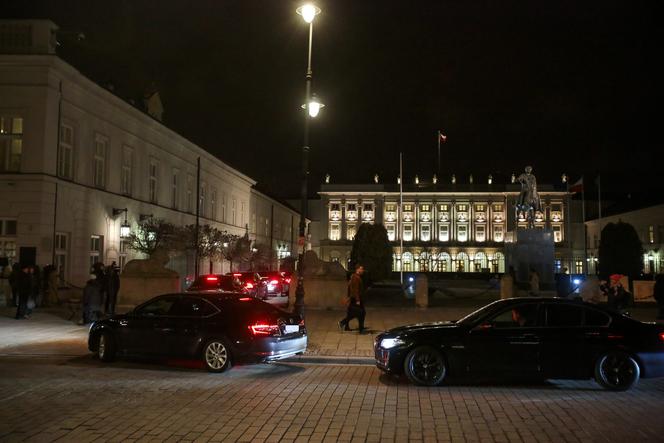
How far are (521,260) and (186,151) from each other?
27.8 meters

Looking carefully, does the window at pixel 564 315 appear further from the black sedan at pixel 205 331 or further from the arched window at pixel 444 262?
the arched window at pixel 444 262

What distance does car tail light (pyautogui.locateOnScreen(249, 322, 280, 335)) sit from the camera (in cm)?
1135

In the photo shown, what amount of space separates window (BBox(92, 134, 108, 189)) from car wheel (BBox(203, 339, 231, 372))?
24.8 m

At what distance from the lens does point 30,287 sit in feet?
66.3

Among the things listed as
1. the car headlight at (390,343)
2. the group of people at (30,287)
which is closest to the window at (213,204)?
the group of people at (30,287)

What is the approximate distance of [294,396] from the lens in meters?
9.24

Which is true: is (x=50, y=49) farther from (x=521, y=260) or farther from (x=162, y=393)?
(x=521, y=260)

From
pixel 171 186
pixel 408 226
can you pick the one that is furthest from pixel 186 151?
pixel 408 226

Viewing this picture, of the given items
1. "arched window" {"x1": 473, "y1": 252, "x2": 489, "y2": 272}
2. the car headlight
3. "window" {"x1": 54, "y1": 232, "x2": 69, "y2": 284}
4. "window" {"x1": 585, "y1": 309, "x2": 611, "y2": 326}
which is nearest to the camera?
"window" {"x1": 585, "y1": 309, "x2": 611, "y2": 326}

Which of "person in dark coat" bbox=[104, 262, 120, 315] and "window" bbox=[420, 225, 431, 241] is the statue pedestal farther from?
"window" bbox=[420, 225, 431, 241]

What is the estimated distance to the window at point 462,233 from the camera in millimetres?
119938

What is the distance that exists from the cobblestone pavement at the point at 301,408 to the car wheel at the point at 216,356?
229 mm

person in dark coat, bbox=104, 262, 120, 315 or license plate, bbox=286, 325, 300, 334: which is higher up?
person in dark coat, bbox=104, 262, 120, 315

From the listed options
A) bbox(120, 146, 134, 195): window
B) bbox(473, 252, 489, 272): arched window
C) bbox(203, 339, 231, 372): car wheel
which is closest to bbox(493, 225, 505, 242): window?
bbox(473, 252, 489, 272): arched window
